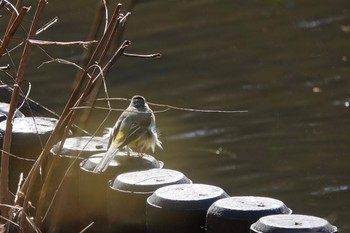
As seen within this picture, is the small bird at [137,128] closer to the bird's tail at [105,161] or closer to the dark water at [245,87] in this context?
the bird's tail at [105,161]

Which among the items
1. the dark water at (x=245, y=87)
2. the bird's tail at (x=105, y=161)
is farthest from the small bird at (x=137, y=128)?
the dark water at (x=245, y=87)

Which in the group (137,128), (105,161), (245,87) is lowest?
(245,87)

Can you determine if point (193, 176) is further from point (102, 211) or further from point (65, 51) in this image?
point (102, 211)

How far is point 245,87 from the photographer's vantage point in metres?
12.2

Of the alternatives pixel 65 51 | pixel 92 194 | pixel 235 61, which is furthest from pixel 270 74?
pixel 92 194

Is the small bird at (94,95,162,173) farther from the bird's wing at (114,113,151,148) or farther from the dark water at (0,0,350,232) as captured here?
the dark water at (0,0,350,232)

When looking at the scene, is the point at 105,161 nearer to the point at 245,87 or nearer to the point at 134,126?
the point at 134,126

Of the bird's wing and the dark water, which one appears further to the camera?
the dark water

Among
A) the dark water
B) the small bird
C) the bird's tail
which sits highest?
the bird's tail

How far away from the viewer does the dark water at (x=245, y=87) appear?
9961mm

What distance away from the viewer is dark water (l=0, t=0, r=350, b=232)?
9961 millimetres

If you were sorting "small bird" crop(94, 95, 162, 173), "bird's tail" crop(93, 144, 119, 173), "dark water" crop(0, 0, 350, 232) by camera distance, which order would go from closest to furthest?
"bird's tail" crop(93, 144, 119, 173) < "small bird" crop(94, 95, 162, 173) < "dark water" crop(0, 0, 350, 232)

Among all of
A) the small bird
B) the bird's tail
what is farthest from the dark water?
the bird's tail

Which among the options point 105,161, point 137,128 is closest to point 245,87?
point 137,128
